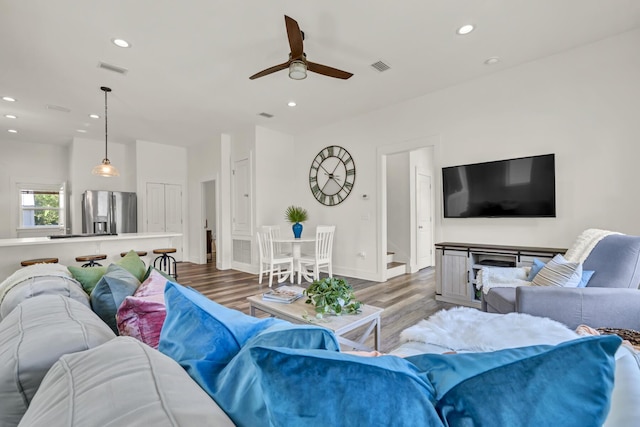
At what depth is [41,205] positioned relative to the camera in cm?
684

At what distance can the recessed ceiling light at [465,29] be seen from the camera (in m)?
2.74

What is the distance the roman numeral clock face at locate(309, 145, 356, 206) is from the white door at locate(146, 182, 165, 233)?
3794 millimetres

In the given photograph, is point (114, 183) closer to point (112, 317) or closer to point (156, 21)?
point (156, 21)

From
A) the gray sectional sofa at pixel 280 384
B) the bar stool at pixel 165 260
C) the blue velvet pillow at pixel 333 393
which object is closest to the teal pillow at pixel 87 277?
the gray sectional sofa at pixel 280 384

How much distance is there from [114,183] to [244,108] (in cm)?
441

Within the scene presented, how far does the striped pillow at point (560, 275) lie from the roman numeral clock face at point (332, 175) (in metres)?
3.34

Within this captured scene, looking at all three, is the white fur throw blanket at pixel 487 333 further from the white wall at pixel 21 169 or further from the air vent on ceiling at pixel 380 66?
the white wall at pixel 21 169

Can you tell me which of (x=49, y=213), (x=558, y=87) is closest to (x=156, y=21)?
(x=558, y=87)

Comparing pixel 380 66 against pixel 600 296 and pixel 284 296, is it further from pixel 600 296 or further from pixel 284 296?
pixel 600 296

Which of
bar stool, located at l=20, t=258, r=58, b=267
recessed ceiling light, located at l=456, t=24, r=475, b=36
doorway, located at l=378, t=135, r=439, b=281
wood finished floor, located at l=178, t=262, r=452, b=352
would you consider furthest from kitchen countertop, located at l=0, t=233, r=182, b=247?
recessed ceiling light, located at l=456, t=24, r=475, b=36

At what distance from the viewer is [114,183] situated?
699 centimetres

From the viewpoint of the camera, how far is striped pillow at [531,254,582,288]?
2086mm

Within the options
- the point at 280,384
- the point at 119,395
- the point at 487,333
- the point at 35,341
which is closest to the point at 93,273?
the point at 35,341

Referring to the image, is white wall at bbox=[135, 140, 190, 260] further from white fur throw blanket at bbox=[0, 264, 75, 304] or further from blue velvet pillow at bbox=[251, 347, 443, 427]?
blue velvet pillow at bbox=[251, 347, 443, 427]
